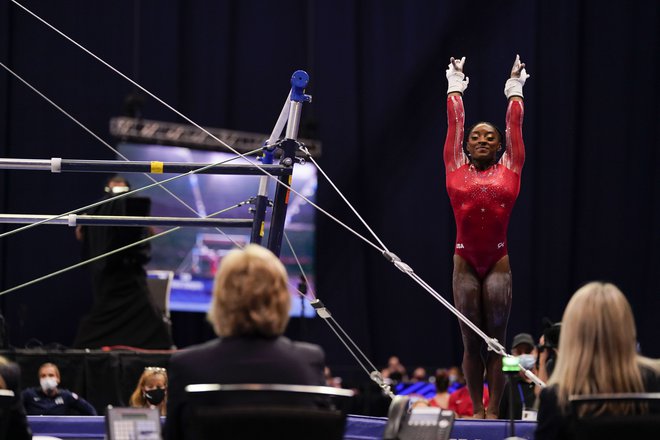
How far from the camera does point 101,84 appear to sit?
991cm

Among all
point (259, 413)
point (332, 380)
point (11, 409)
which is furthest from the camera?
point (332, 380)

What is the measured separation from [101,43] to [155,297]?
10.0 feet

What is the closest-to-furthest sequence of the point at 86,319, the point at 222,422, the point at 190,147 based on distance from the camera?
the point at 222,422 → the point at 86,319 → the point at 190,147

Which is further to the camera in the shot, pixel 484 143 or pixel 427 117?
pixel 427 117

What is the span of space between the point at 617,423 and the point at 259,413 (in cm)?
92

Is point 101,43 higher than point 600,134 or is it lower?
higher

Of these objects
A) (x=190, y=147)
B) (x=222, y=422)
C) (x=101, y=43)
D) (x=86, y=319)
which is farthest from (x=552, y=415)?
(x=101, y=43)

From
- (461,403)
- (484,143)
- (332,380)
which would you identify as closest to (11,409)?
(484,143)

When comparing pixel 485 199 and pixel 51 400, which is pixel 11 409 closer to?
pixel 485 199

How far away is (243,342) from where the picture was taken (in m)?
2.73

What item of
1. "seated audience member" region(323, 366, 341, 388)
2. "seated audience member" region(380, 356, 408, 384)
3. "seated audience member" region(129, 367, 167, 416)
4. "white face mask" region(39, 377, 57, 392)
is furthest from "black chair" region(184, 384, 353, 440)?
"seated audience member" region(380, 356, 408, 384)

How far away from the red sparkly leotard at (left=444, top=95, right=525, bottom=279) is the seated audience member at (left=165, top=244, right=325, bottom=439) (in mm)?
2201

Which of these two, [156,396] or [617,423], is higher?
[617,423]

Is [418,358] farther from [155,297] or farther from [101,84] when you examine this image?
[101,84]
